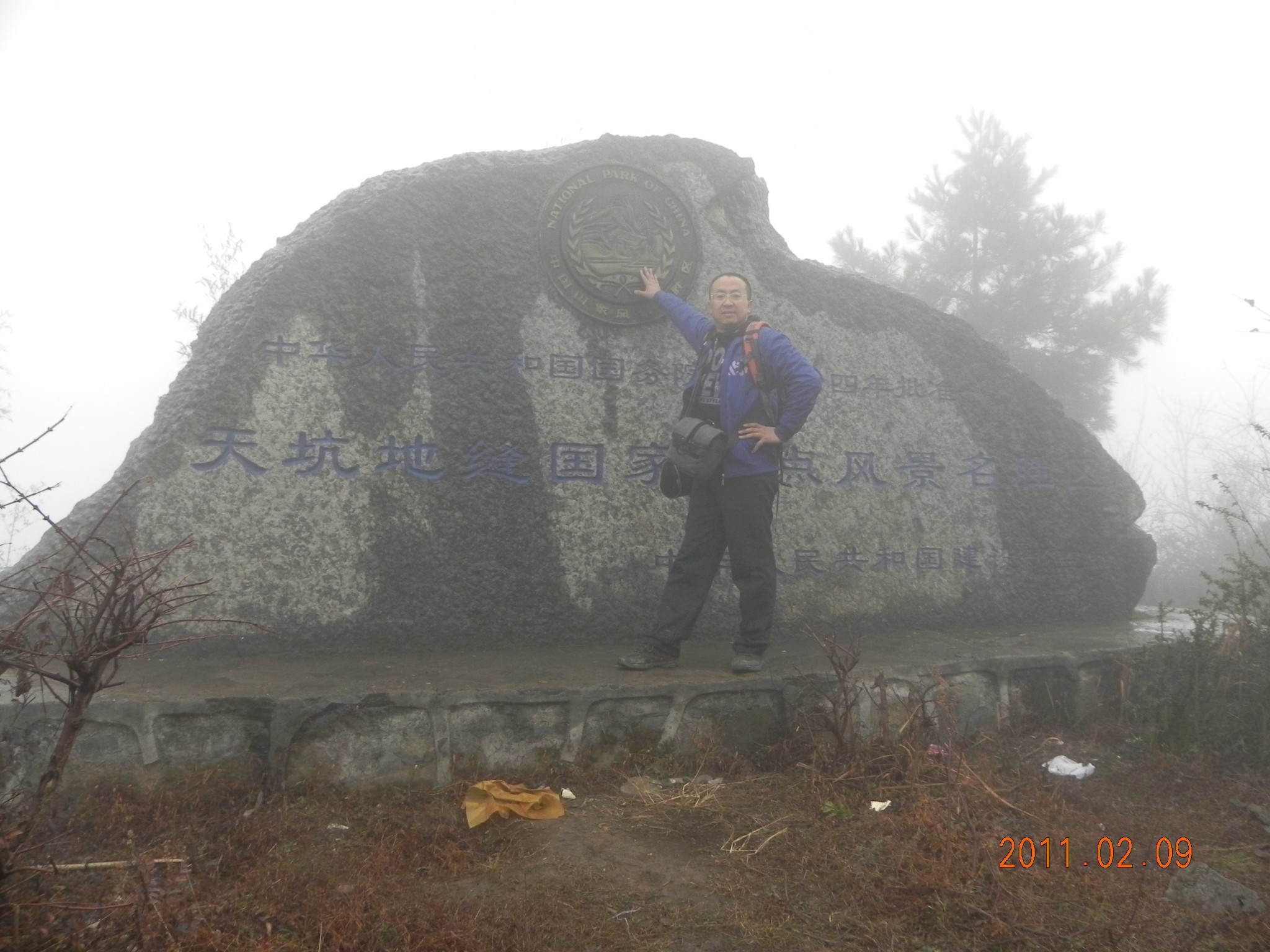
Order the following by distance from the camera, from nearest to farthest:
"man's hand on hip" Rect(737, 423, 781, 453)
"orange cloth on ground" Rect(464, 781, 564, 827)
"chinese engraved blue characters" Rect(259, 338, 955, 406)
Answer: "orange cloth on ground" Rect(464, 781, 564, 827) → "man's hand on hip" Rect(737, 423, 781, 453) → "chinese engraved blue characters" Rect(259, 338, 955, 406)

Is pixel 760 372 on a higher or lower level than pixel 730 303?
lower

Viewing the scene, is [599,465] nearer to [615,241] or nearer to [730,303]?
[730,303]

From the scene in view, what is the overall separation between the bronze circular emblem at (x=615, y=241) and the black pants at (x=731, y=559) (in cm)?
114

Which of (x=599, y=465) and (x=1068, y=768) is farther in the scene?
(x=599, y=465)

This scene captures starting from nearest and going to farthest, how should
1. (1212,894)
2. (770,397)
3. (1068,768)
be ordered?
1. (1212,894)
2. (1068,768)
3. (770,397)

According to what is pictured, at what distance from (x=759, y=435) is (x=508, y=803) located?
161 centimetres

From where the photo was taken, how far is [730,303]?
3594mm

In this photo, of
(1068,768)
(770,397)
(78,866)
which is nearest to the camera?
(78,866)

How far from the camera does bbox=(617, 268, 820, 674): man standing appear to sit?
3.43 meters

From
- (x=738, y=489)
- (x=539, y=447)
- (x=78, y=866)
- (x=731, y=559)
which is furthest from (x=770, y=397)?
(x=78, y=866)

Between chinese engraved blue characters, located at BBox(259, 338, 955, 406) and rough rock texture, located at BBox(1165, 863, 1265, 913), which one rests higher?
chinese engraved blue characters, located at BBox(259, 338, 955, 406)

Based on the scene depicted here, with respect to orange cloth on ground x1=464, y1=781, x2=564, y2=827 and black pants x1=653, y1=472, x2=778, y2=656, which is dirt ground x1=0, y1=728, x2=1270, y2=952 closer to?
orange cloth on ground x1=464, y1=781, x2=564, y2=827

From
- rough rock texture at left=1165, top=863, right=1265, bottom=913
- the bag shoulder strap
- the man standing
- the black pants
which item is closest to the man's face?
the man standing

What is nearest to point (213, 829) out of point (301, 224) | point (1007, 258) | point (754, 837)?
point (754, 837)
